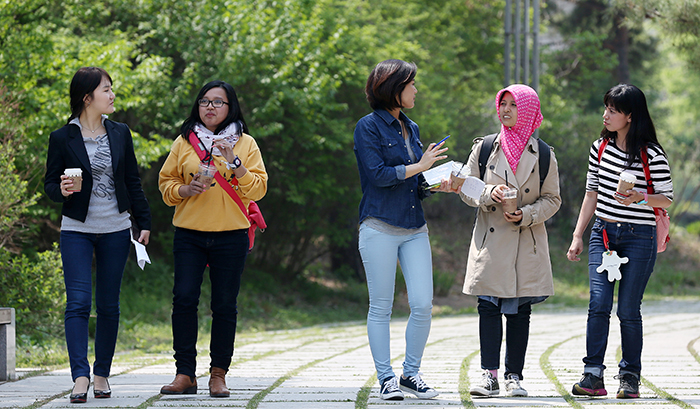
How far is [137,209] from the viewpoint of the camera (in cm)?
487

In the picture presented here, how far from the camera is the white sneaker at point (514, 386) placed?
15.3ft

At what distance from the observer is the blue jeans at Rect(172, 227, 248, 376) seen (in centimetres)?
475

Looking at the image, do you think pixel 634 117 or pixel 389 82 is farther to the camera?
pixel 634 117

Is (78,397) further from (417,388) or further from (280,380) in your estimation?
(417,388)

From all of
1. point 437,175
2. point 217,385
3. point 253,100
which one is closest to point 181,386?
point 217,385

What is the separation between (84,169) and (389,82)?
1.85 m

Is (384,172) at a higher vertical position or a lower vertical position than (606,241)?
higher

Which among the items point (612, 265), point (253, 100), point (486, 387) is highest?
point (253, 100)

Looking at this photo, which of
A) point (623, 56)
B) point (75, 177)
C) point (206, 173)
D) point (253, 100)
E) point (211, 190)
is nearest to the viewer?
point (75, 177)

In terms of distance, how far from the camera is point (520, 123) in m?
4.75

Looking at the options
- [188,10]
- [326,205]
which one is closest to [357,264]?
[326,205]

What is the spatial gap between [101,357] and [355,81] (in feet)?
29.5

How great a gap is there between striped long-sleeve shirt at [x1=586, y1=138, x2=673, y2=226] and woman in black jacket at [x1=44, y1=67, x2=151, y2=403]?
2.81m

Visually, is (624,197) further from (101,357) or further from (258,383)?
(101,357)
